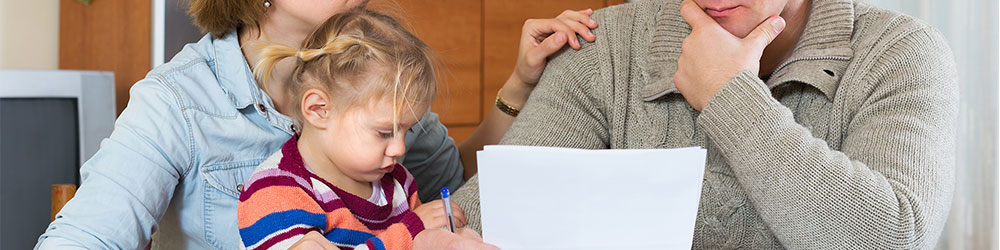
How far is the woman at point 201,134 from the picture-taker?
116 centimetres

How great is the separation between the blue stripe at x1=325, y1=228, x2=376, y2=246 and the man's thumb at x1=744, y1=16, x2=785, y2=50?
24.1 inches

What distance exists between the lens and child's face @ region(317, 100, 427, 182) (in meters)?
1.17

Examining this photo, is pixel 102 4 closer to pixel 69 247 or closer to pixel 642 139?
pixel 69 247

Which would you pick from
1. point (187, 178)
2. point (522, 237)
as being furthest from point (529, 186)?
point (187, 178)

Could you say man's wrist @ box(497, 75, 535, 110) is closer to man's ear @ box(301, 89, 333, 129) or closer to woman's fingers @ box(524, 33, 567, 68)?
woman's fingers @ box(524, 33, 567, 68)

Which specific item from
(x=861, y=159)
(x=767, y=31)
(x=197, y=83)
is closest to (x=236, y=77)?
(x=197, y=83)

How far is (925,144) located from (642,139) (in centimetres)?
40

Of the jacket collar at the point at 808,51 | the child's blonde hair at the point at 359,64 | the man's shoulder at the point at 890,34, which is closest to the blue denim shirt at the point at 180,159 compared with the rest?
the child's blonde hair at the point at 359,64

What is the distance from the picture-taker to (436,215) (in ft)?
4.10

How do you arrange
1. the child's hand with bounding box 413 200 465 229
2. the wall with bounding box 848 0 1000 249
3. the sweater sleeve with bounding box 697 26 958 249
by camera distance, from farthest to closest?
the wall with bounding box 848 0 1000 249 < the child's hand with bounding box 413 200 465 229 < the sweater sleeve with bounding box 697 26 958 249

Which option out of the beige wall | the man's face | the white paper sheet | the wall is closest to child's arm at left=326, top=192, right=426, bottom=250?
the white paper sheet

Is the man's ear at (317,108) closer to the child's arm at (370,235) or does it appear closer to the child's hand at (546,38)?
the child's arm at (370,235)

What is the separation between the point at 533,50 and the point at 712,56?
14.9 inches

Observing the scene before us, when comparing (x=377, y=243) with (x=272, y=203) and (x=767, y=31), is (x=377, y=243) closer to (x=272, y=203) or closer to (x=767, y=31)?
(x=272, y=203)
